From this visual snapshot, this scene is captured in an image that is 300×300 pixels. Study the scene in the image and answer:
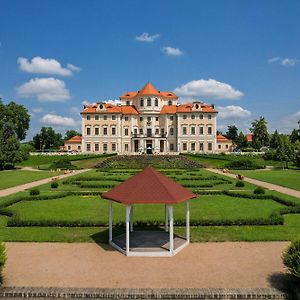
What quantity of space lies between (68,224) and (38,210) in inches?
171

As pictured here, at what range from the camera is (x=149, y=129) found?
68.1 m

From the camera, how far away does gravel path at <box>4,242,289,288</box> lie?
25.2ft

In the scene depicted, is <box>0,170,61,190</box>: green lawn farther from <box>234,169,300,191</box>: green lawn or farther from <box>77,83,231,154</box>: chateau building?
<box>77,83,231,154</box>: chateau building

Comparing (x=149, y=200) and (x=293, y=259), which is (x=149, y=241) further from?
(x=293, y=259)

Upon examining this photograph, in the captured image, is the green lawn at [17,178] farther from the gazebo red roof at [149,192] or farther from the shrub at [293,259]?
the shrub at [293,259]

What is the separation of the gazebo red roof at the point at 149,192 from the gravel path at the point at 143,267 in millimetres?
1658

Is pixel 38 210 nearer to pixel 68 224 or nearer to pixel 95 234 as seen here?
pixel 68 224

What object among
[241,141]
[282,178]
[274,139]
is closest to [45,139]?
[241,141]

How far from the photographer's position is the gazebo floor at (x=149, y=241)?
10172 millimetres

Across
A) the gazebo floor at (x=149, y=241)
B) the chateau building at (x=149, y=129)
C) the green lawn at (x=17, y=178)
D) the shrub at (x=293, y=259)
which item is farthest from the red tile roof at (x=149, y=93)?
the shrub at (x=293, y=259)

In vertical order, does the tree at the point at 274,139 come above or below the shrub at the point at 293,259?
above

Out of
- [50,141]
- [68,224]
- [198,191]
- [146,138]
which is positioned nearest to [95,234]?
[68,224]

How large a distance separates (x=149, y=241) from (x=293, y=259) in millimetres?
4903

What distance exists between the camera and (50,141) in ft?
309
